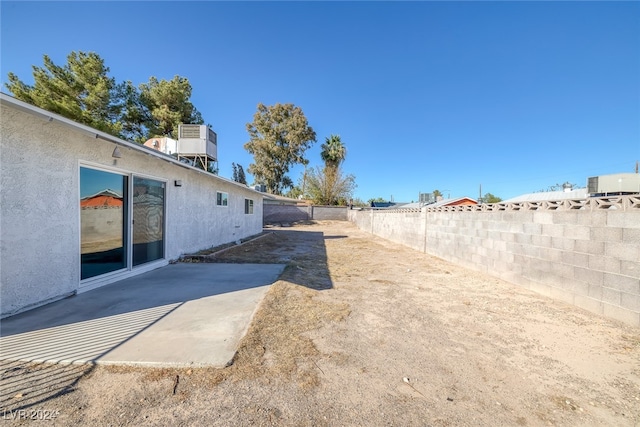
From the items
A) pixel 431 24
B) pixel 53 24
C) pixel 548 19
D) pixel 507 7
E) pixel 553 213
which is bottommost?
pixel 553 213

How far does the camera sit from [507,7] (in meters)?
8.56

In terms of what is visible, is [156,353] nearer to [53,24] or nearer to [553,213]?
[553,213]

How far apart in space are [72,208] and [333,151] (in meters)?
30.1

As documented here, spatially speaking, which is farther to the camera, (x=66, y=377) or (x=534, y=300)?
(x=534, y=300)

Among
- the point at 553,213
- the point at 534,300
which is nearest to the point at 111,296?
the point at 534,300

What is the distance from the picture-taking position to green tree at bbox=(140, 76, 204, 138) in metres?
17.9

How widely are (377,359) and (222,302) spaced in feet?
8.03

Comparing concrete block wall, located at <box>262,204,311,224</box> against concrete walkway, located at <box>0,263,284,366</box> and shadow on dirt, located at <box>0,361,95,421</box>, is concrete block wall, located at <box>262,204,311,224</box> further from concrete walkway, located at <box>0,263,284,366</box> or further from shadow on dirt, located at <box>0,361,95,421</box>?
shadow on dirt, located at <box>0,361,95,421</box>

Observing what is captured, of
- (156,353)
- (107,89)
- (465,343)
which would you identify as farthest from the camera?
(107,89)

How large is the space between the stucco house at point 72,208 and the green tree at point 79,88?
11.3 metres

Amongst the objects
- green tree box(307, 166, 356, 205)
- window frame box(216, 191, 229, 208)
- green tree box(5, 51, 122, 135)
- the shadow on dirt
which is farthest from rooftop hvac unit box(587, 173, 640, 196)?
green tree box(5, 51, 122, 135)

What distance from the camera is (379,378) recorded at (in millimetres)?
2170

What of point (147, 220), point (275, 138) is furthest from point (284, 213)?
point (147, 220)

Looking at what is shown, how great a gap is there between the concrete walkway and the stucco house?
378 mm
